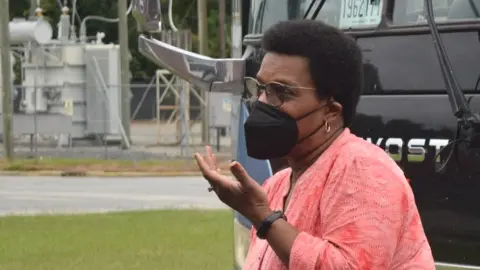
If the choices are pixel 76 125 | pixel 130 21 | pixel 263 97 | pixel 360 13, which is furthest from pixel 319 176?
pixel 130 21

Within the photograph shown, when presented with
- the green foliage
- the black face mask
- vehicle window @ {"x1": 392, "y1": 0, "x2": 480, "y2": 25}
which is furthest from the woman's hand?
the green foliage

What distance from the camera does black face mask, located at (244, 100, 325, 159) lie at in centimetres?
283

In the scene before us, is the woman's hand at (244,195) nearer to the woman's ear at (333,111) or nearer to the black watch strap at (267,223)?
the black watch strap at (267,223)

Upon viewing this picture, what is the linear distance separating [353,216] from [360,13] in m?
2.60

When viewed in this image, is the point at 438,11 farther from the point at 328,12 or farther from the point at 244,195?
the point at 244,195

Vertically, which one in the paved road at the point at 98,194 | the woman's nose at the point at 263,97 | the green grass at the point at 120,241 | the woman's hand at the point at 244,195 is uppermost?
the woman's nose at the point at 263,97

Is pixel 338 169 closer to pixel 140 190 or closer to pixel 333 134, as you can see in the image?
pixel 333 134

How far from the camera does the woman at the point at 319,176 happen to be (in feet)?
8.70

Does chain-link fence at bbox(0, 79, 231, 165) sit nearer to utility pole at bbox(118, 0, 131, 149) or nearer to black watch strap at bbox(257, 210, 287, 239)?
utility pole at bbox(118, 0, 131, 149)

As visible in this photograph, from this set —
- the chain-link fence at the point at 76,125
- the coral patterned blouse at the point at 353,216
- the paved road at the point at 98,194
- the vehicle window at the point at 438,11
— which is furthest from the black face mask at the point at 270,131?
the chain-link fence at the point at 76,125

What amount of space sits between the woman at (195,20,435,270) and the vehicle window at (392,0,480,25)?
1826 mm

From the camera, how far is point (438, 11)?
4707 mm

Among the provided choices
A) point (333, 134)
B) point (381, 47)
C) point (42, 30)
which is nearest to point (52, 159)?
point (42, 30)

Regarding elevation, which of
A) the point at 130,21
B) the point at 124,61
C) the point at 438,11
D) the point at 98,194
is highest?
the point at 438,11
